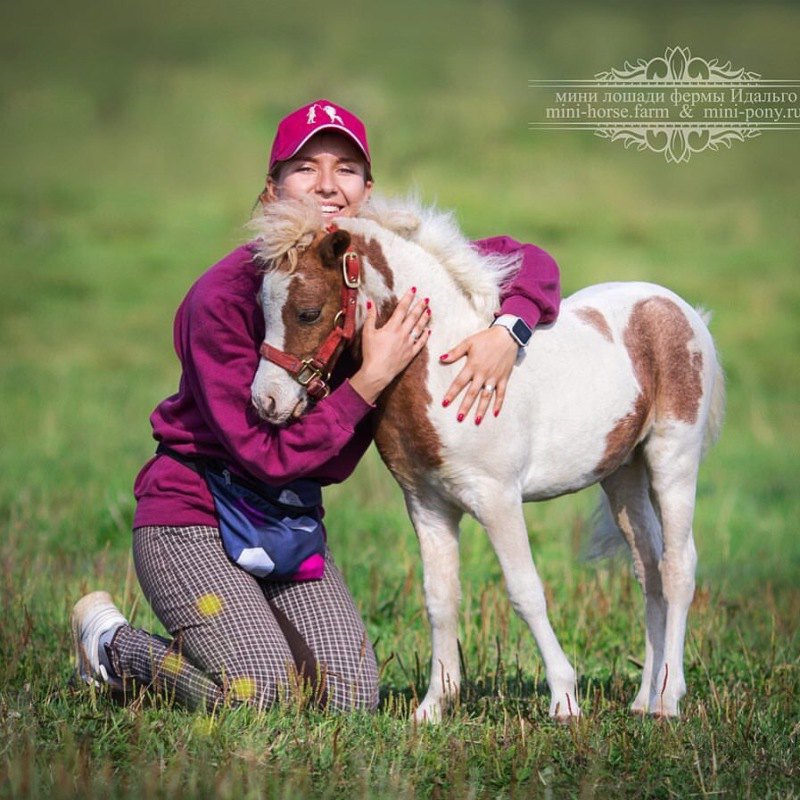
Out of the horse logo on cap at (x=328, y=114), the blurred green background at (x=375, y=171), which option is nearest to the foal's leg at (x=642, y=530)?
the horse logo on cap at (x=328, y=114)

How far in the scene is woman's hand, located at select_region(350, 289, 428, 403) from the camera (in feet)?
14.2

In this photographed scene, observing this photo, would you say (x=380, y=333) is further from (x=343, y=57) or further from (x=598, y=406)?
(x=343, y=57)

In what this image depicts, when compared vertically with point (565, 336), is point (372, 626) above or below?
below

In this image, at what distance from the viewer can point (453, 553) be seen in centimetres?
482

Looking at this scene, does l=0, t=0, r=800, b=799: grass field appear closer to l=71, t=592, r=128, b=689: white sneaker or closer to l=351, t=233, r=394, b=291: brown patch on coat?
l=71, t=592, r=128, b=689: white sneaker

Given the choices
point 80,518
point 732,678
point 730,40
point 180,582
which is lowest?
point 732,678

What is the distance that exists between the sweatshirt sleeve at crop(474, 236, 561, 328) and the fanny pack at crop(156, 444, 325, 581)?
41.5 inches

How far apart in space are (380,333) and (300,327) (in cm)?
32

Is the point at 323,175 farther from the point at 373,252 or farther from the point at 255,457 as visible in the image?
the point at 255,457

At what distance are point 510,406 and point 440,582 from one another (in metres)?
0.79

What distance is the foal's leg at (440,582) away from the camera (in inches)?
189

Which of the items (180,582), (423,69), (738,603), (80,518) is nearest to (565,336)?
(180,582)

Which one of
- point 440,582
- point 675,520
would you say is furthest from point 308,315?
point 675,520

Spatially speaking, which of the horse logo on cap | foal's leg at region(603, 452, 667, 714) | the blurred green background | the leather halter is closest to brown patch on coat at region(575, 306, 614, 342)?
foal's leg at region(603, 452, 667, 714)
